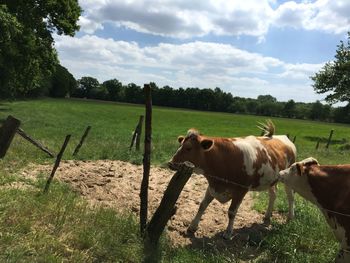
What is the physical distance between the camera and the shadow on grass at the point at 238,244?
24.3 feet

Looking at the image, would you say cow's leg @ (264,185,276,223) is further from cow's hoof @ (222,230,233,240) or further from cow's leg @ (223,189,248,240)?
cow's hoof @ (222,230,233,240)

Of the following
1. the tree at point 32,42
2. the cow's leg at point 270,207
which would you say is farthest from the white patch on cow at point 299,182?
the tree at point 32,42

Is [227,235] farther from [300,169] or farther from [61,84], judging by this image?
[61,84]

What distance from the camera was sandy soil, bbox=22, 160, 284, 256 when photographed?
8.12 m

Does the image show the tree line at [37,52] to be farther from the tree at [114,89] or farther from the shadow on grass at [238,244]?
the tree at [114,89]

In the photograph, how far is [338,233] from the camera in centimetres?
657

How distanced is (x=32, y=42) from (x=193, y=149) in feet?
85.7

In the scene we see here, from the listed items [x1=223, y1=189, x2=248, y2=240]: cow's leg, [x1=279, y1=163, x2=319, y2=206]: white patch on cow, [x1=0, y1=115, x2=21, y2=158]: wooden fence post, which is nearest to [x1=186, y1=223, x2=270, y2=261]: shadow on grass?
[x1=223, y1=189, x2=248, y2=240]: cow's leg

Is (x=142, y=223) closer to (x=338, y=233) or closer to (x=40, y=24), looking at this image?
(x=338, y=233)

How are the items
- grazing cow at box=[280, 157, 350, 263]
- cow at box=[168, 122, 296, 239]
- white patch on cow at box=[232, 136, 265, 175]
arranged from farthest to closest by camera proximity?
white patch on cow at box=[232, 136, 265, 175] < cow at box=[168, 122, 296, 239] < grazing cow at box=[280, 157, 350, 263]

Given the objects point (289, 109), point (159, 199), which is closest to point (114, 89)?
point (289, 109)

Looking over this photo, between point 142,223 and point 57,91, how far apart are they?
106 metres

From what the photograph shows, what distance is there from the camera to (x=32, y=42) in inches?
1235

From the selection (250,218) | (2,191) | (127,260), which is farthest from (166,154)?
(127,260)
